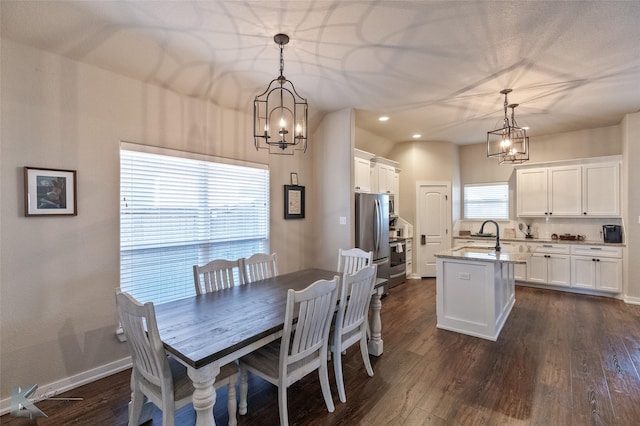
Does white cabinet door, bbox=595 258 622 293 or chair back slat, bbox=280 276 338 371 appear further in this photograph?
white cabinet door, bbox=595 258 622 293

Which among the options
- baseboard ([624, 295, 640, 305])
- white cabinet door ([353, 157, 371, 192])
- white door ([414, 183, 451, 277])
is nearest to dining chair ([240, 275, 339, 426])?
white cabinet door ([353, 157, 371, 192])

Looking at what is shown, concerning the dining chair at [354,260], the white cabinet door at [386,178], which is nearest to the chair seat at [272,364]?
the dining chair at [354,260]

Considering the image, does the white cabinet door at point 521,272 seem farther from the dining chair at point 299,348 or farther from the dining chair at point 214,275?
the dining chair at point 214,275

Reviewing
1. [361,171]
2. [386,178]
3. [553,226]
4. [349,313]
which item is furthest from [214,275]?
[553,226]

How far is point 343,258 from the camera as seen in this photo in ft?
11.5

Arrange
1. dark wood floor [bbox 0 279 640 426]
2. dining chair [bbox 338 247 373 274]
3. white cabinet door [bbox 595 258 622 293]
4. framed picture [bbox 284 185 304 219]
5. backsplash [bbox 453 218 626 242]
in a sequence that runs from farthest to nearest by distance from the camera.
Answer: backsplash [bbox 453 218 626 242], white cabinet door [bbox 595 258 622 293], framed picture [bbox 284 185 304 219], dining chair [bbox 338 247 373 274], dark wood floor [bbox 0 279 640 426]

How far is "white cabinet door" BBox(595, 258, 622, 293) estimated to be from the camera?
4.56 m

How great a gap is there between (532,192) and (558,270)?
1.44 metres

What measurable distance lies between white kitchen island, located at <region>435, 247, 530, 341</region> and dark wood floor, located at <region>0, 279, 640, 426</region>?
147 millimetres

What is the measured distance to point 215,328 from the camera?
1756 millimetres

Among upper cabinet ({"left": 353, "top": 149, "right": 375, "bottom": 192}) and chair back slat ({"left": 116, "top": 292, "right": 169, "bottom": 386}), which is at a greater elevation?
upper cabinet ({"left": 353, "top": 149, "right": 375, "bottom": 192})

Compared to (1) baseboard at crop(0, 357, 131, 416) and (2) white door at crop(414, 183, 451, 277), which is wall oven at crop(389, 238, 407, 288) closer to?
(2) white door at crop(414, 183, 451, 277)

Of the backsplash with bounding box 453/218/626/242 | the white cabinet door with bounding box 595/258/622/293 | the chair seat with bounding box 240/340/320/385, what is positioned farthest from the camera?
the backsplash with bounding box 453/218/626/242

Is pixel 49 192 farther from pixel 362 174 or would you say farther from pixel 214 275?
pixel 362 174
